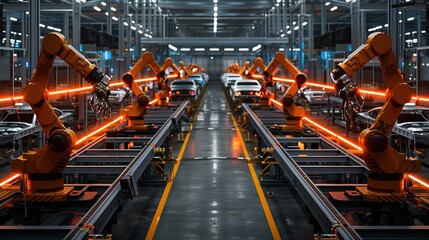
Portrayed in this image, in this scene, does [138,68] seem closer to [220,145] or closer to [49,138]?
[220,145]

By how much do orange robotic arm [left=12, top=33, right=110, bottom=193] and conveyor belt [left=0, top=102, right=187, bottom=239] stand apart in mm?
408

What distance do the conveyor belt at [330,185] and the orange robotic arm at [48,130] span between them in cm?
309

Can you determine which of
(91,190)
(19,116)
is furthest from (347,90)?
(19,116)

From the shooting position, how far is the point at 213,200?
423 inches

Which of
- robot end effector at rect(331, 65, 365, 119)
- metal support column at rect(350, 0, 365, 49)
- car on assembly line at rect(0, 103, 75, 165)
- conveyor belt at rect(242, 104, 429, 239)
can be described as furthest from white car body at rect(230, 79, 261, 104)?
robot end effector at rect(331, 65, 365, 119)

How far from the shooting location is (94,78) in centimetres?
809

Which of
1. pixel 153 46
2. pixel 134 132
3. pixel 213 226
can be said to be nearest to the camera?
pixel 213 226

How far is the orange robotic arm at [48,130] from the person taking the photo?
7.65 metres

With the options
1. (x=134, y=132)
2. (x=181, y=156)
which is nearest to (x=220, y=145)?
(x=181, y=156)

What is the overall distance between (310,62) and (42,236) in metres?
24.8

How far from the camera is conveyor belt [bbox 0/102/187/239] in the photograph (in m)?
6.30

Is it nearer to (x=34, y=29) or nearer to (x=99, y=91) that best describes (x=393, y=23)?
(x=34, y=29)

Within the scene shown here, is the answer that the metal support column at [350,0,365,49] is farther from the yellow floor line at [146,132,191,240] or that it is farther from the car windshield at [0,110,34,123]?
the car windshield at [0,110,34,123]

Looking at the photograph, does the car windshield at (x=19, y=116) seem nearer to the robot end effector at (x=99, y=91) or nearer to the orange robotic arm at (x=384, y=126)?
the robot end effector at (x=99, y=91)
